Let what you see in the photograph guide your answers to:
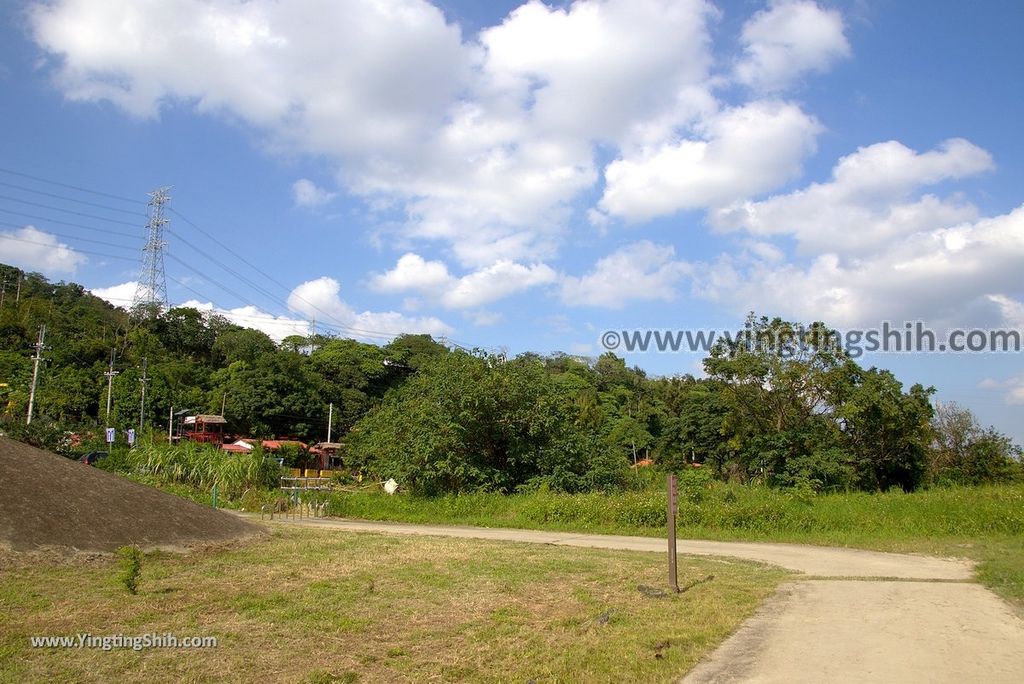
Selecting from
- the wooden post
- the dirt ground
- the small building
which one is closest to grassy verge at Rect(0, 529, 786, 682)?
the wooden post

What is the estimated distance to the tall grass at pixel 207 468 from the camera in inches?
1072

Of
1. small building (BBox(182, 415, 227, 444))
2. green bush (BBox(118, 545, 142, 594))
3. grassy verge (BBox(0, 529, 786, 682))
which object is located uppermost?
small building (BBox(182, 415, 227, 444))

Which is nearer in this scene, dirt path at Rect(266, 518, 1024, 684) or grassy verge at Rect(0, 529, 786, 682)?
grassy verge at Rect(0, 529, 786, 682)

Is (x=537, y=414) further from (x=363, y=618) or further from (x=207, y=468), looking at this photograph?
(x=363, y=618)

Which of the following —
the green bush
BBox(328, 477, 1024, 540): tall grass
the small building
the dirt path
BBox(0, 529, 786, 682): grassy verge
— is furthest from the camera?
the small building

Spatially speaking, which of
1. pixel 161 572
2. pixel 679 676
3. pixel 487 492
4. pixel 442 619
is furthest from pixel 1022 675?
pixel 487 492

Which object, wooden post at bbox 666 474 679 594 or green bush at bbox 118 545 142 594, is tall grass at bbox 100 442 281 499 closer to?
green bush at bbox 118 545 142 594

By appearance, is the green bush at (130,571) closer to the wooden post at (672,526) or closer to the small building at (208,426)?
the wooden post at (672,526)

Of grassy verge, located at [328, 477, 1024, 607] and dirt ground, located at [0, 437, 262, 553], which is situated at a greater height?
dirt ground, located at [0, 437, 262, 553]

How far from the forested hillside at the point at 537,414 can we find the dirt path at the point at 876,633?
14650 millimetres

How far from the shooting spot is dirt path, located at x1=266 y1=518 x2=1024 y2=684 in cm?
589

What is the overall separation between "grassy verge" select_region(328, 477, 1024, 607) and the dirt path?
5.79 metres

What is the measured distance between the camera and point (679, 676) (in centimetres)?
577

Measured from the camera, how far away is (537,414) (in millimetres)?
27219
